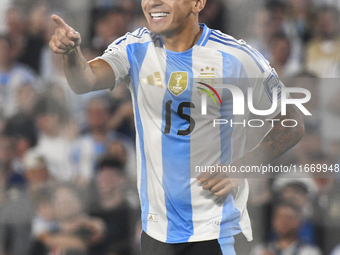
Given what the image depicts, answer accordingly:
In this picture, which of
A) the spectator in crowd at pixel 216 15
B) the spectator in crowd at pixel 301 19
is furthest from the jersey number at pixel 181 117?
the spectator in crowd at pixel 301 19

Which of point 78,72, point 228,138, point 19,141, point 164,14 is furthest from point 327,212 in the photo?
point 19,141

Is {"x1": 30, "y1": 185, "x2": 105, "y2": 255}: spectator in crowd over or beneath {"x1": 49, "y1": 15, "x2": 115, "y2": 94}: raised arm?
beneath

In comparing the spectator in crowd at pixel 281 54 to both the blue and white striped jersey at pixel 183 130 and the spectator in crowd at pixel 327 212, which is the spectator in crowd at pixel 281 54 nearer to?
the spectator in crowd at pixel 327 212

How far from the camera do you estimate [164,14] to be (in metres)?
1.23

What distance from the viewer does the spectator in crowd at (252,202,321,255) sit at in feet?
5.86

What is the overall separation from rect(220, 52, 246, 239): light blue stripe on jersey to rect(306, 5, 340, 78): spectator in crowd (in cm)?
105

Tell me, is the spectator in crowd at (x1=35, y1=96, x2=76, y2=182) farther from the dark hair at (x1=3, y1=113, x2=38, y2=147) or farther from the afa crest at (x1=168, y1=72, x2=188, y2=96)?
the afa crest at (x1=168, y1=72, x2=188, y2=96)

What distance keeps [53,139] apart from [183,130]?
1.06m

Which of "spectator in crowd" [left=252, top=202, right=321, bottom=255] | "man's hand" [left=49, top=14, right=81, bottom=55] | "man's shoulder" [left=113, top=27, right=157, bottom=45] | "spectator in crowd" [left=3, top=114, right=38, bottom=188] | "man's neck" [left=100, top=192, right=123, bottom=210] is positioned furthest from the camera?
"spectator in crowd" [left=3, top=114, right=38, bottom=188]

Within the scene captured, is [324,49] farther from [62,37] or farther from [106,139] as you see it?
[62,37]

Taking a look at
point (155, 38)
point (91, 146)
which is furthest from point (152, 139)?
point (91, 146)

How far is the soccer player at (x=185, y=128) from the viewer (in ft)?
4.02

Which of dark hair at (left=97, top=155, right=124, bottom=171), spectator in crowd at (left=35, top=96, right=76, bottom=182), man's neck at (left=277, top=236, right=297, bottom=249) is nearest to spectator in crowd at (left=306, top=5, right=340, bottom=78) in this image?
man's neck at (left=277, top=236, right=297, bottom=249)

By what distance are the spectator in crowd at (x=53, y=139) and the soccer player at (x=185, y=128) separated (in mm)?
815
